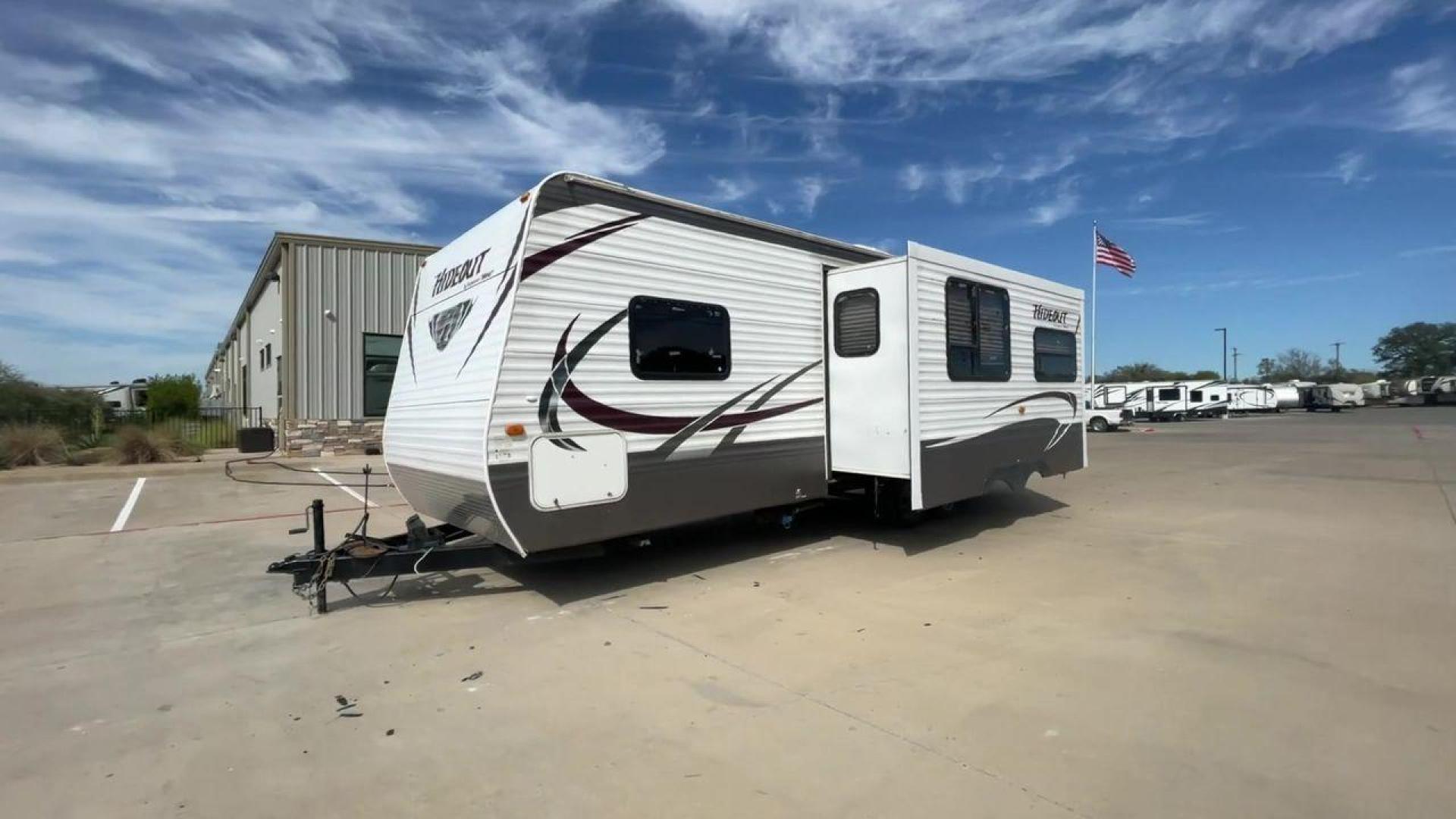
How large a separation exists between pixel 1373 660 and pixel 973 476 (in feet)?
12.6

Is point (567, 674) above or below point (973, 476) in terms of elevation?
below

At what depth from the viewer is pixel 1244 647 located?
4602mm

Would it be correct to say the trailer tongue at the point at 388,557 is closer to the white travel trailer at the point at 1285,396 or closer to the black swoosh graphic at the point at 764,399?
the black swoosh graphic at the point at 764,399

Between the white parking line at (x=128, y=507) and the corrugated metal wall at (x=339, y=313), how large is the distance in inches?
212

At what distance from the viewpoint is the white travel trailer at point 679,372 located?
534cm

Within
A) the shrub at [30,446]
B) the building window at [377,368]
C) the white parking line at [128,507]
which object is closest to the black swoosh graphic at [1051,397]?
the white parking line at [128,507]

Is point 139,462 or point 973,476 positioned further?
point 139,462

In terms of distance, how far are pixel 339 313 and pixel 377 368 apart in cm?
156

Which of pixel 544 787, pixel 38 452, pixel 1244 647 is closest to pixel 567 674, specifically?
pixel 544 787

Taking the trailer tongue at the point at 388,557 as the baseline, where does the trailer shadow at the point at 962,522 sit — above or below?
below

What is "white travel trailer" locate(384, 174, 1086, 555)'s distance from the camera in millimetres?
5340

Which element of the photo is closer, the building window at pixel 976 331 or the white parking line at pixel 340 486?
the building window at pixel 976 331

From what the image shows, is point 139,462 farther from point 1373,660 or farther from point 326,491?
point 1373,660

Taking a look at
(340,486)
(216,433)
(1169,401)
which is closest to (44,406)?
(216,433)
